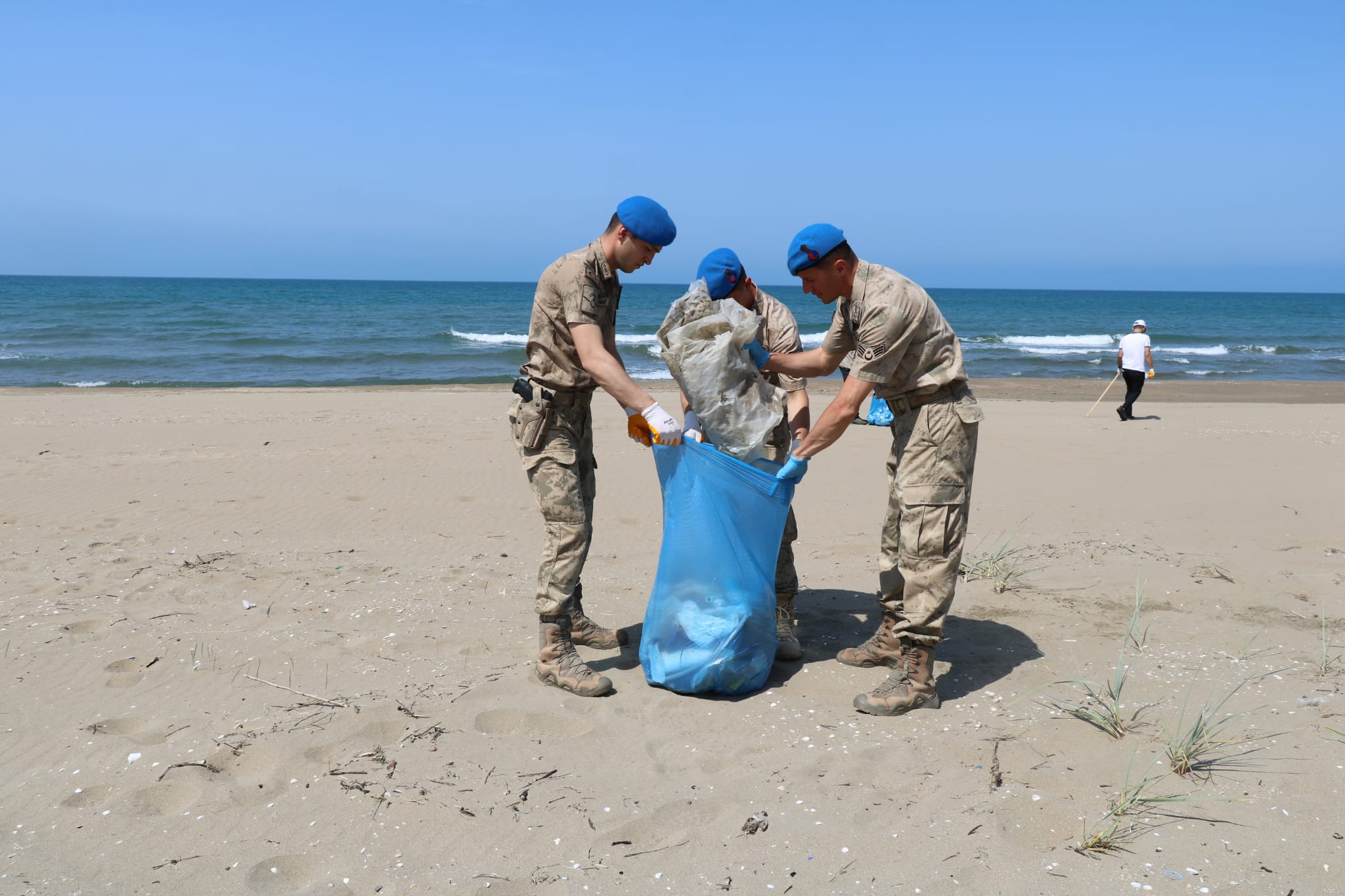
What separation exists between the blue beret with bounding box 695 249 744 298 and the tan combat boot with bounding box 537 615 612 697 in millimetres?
1393

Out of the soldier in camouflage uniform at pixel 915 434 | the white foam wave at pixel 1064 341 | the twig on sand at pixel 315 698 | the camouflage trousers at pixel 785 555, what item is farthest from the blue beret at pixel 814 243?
the white foam wave at pixel 1064 341

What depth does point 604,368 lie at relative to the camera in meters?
3.23

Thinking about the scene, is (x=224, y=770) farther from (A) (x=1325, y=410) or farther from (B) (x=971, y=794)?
(A) (x=1325, y=410)

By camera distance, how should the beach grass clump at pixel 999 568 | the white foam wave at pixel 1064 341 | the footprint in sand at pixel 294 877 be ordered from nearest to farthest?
1. the footprint in sand at pixel 294 877
2. the beach grass clump at pixel 999 568
3. the white foam wave at pixel 1064 341

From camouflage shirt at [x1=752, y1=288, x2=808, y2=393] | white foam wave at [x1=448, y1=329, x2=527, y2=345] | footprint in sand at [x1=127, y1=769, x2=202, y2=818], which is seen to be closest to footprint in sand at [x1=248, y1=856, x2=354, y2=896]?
footprint in sand at [x1=127, y1=769, x2=202, y2=818]

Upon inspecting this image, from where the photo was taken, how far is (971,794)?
2682mm

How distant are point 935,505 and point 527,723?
1.60 metres

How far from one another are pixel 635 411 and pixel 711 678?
1.00 m

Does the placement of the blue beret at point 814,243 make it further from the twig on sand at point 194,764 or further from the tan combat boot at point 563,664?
the twig on sand at point 194,764

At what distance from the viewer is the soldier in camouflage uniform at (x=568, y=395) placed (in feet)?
10.9

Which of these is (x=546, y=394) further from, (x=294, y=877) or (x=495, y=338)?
(x=495, y=338)

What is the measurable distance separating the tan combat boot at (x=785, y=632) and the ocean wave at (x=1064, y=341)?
29674mm

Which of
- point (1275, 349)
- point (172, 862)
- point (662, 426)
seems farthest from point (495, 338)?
point (172, 862)

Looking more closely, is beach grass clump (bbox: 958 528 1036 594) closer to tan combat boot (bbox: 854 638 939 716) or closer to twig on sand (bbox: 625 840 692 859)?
tan combat boot (bbox: 854 638 939 716)
